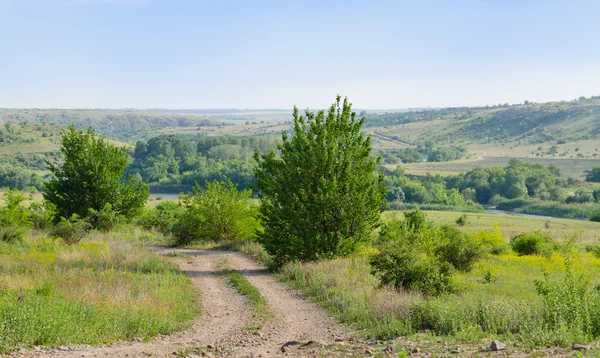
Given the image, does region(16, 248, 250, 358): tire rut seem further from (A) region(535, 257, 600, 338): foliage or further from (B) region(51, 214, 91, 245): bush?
(B) region(51, 214, 91, 245): bush

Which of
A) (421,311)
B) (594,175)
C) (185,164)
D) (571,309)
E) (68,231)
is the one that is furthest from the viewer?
(185,164)

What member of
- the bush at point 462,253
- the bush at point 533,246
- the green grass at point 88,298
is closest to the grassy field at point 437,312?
the green grass at point 88,298

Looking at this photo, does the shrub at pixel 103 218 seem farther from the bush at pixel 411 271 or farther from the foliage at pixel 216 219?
the bush at pixel 411 271

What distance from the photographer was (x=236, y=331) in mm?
10672

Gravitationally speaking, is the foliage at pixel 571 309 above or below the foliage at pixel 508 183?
above

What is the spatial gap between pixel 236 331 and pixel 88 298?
3.30 m

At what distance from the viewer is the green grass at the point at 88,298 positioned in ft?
29.6

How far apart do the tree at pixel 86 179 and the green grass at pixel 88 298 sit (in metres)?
8.21

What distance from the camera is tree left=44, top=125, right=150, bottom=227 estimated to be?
89.9ft

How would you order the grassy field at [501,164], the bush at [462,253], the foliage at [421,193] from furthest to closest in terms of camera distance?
the grassy field at [501,164] < the foliage at [421,193] < the bush at [462,253]

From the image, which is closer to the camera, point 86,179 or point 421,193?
point 86,179

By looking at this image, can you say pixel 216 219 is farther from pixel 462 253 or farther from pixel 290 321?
pixel 290 321

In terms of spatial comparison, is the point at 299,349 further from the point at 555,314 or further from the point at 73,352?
the point at 555,314

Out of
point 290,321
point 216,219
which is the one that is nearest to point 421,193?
point 216,219
